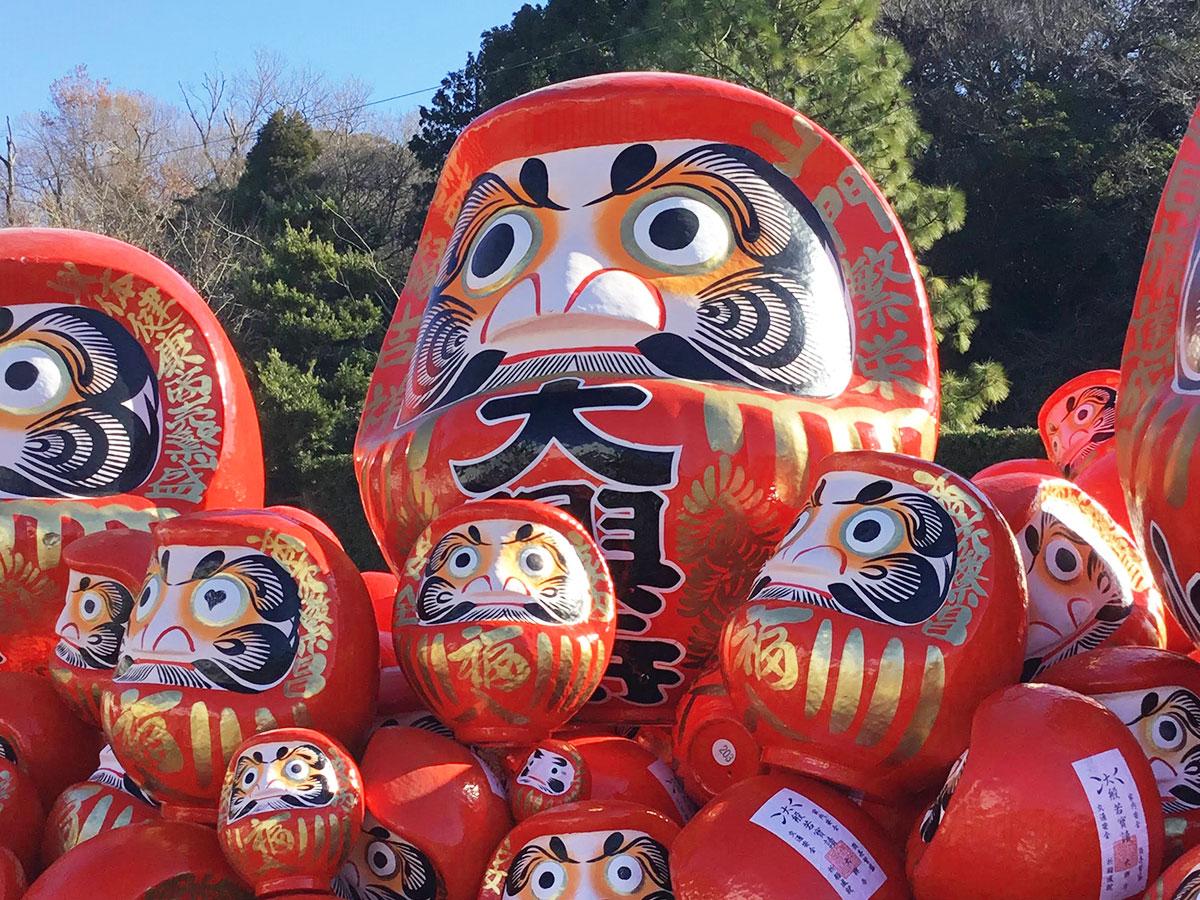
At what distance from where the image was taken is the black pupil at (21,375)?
3.36 m

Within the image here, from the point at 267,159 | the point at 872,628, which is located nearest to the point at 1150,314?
the point at 872,628

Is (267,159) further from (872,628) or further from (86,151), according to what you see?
(872,628)

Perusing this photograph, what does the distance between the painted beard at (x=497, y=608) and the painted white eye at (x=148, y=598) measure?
0.51 meters

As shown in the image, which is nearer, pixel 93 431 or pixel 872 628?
pixel 872 628

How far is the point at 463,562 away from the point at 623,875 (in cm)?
68

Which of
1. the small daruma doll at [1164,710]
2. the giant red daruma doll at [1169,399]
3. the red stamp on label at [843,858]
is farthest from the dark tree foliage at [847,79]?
the red stamp on label at [843,858]

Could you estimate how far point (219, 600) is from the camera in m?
2.60

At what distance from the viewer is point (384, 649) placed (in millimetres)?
3164

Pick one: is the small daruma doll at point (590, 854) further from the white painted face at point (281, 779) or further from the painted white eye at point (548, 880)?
the white painted face at point (281, 779)

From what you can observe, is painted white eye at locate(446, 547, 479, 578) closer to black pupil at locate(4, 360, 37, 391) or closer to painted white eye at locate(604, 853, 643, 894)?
painted white eye at locate(604, 853, 643, 894)

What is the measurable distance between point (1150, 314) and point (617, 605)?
1.17 m

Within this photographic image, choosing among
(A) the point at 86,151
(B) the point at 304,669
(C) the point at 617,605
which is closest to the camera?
(B) the point at 304,669

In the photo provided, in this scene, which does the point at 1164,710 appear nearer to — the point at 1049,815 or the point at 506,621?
the point at 1049,815

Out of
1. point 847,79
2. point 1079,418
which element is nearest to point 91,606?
point 1079,418
